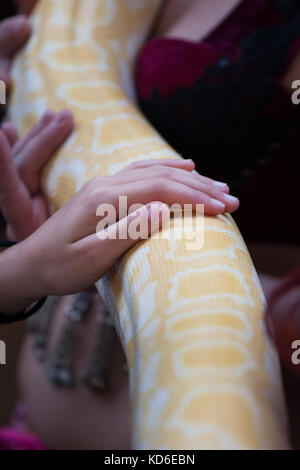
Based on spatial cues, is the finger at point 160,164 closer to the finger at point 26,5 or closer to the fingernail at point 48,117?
the fingernail at point 48,117

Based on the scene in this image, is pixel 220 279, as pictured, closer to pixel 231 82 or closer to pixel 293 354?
pixel 293 354

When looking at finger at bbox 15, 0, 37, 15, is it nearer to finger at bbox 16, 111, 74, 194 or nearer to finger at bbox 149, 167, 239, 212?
finger at bbox 16, 111, 74, 194

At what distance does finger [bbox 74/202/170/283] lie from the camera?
520 mm

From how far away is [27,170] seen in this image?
803 mm

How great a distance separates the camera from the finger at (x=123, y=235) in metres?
0.52

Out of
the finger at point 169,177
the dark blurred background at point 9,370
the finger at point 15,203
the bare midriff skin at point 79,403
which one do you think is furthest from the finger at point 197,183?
the dark blurred background at point 9,370

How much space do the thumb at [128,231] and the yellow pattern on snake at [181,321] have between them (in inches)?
0.5

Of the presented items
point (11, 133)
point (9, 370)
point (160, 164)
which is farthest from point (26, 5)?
point (9, 370)

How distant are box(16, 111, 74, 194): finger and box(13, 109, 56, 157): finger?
0.01 meters

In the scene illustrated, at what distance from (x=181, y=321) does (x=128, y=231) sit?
121mm

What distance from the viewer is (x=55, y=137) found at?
79cm

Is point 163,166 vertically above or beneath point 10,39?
beneath

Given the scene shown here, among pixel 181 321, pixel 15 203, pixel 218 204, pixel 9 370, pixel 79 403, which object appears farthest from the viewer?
pixel 9 370

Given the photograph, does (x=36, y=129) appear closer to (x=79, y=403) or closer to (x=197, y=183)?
(x=197, y=183)
